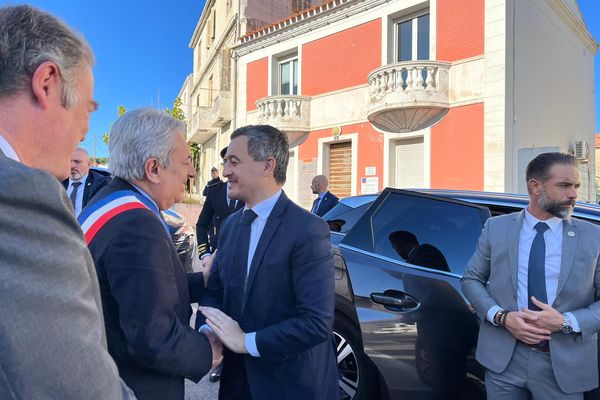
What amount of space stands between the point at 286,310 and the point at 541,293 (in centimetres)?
130

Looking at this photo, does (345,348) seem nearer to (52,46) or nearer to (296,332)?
(296,332)

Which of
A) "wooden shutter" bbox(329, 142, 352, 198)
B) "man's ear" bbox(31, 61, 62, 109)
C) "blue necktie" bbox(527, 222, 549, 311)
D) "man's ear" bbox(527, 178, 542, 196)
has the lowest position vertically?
"blue necktie" bbox(527, 222, 549, 311)

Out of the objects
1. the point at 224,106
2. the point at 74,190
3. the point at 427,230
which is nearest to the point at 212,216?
the point at 74,190

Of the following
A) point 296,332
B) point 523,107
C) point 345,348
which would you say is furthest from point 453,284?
point 523,107

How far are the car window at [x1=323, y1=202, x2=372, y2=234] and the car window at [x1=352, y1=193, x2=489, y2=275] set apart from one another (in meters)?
0.47

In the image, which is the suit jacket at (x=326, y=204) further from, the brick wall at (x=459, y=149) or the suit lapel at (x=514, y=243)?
the suit lapel at (x=514, y=243)

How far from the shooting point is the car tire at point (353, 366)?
2.76 m

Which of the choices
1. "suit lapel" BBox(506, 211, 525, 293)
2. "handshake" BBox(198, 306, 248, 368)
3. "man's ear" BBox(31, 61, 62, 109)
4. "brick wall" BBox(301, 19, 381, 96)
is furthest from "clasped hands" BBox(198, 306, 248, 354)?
"brick wall" BBox(301, 19, 381, 96)

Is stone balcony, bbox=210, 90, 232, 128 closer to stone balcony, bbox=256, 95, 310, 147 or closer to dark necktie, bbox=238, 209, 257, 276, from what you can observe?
stone balcony, bbox=256, 95, 310, 147

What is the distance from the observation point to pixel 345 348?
115 inches

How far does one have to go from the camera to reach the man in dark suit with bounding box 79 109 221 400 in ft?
4.00

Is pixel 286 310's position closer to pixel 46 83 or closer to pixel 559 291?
pixel 46 83

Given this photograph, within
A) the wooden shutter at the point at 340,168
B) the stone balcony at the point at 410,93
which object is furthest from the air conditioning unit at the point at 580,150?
the wooden shutter at the point at 340,168

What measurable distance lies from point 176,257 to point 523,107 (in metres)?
11.3
